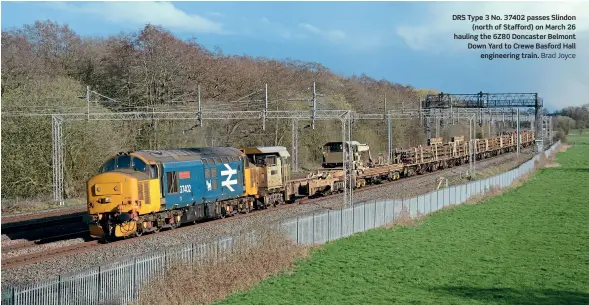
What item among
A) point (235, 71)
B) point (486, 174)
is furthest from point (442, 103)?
point (235, 71)

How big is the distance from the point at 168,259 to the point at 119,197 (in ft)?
21.7

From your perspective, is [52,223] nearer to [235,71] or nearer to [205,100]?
[205,100]

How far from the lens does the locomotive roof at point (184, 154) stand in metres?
25.6

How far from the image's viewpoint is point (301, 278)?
65.9 ft

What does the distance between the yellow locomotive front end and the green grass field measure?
6.72 meters

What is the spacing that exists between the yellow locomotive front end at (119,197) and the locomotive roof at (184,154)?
0.86m

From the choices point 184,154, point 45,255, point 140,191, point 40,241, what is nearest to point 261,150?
point 184,154

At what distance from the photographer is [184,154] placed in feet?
90.3

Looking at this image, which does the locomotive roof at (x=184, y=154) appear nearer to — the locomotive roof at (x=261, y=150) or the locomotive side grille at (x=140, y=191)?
the locomotive side grille at (x=140, y=191)

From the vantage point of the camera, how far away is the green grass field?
1823cm

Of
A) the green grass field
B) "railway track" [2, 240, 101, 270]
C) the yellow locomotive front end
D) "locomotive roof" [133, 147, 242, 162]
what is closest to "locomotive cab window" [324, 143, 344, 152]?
the green grass field

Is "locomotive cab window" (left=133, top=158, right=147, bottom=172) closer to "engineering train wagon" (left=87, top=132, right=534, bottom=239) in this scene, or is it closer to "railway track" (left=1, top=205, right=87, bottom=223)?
"engineering train wagon" (left=87, top=132, right=534, bottom=239)

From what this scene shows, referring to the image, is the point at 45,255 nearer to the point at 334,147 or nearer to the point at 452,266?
the point at 452,266

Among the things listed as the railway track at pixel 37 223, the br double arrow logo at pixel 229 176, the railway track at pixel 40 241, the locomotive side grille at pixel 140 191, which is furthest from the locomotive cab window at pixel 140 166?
the br double arrow logo at pixel 229 176
